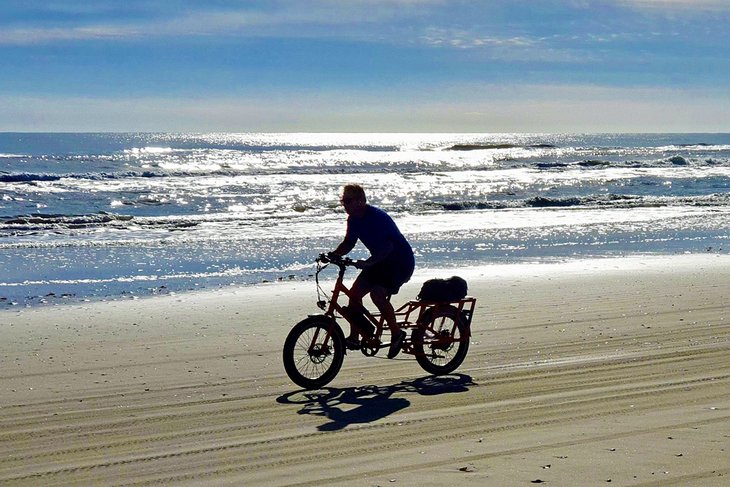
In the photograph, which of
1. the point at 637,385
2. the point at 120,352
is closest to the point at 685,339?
the point at 637,385

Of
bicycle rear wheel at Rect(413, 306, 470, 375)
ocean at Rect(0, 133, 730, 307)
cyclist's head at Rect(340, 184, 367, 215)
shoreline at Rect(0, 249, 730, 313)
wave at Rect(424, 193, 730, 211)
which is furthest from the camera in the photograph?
wave at Rect(424, 193, 730, 211)

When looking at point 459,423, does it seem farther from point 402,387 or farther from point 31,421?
point 31,421

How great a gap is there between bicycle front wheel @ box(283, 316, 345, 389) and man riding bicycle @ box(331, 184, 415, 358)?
0.20 meters

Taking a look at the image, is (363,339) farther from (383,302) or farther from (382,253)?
(382,253)

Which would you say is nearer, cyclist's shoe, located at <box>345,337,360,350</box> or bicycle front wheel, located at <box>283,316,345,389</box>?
bicycle front wheel, located at <box>283,316,345,389</box>

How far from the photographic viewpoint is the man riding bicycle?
7418 mm

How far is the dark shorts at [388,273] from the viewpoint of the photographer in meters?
7.58

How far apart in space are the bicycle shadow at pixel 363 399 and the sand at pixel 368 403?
0.02 metres

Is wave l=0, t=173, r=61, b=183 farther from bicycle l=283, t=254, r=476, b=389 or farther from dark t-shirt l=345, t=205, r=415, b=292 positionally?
dark t-shirt l=345, t=205, r=415, b=292

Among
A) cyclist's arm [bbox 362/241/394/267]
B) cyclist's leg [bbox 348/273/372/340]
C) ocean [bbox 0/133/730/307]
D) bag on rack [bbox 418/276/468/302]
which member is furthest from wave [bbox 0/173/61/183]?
cyclist's arm [bbox 362/241/394/267]

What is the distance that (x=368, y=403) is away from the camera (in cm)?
687

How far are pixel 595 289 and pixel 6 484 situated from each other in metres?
9.33

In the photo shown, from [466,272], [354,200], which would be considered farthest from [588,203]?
[354,200]

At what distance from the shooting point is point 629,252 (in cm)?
1814
